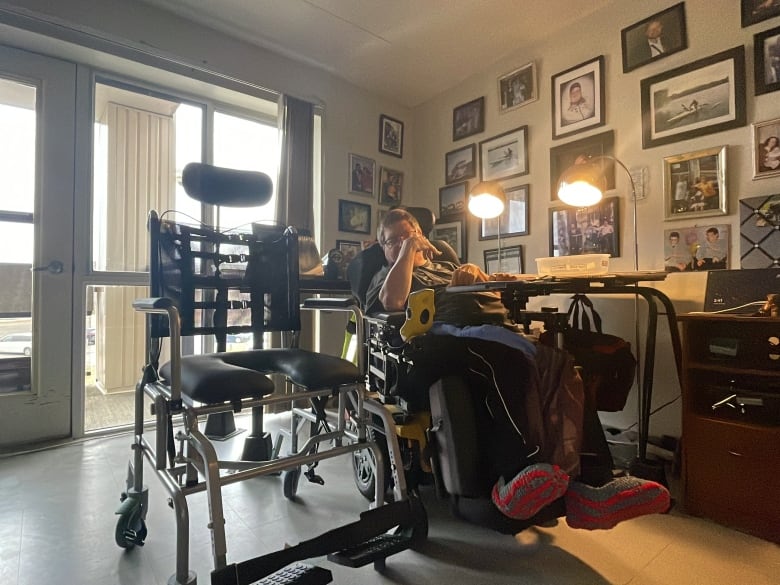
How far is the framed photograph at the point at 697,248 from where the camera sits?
185cm

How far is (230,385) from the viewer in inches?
40.5

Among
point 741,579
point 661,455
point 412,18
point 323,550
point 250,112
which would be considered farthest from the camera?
point 250,112

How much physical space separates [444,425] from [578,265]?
1027 millimetres

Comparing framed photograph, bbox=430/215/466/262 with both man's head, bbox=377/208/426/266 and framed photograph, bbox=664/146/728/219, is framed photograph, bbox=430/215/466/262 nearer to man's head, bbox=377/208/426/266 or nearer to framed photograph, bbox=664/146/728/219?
man's head, bbox=377/208/426/266

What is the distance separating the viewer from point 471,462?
3.84 feet

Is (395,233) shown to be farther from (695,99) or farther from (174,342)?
(695,99)

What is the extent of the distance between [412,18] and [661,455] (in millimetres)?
2633

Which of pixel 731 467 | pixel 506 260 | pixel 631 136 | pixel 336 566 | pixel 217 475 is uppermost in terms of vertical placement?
pixel 631 136

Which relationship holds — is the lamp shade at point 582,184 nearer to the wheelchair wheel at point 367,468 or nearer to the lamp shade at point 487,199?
the lamp shade at point 487,199

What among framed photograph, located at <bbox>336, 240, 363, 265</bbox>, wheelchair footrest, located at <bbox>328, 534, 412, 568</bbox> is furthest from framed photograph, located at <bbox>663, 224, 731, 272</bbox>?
framed photograph, located at <bbox>336, 240, 363, 265</bbox>

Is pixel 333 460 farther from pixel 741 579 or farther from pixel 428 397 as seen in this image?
pixel 741 579

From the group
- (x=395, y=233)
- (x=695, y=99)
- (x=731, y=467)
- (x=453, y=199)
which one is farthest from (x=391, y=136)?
(x=731, y=467)

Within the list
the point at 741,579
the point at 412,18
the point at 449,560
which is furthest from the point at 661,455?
the point at 412,18

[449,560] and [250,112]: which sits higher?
[250,112]
